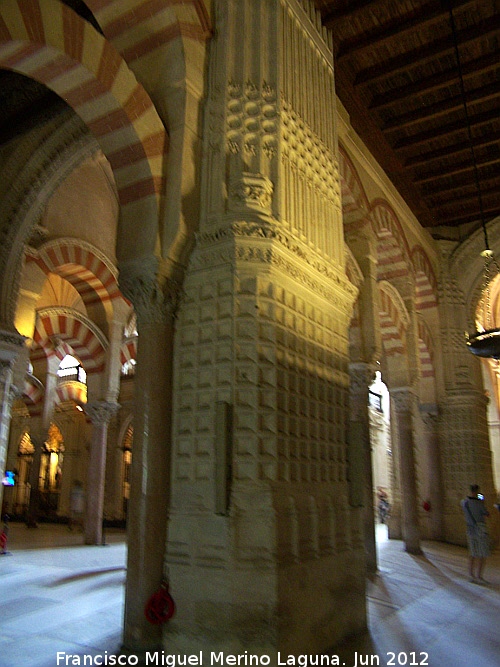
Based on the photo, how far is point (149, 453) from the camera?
327 centimetres

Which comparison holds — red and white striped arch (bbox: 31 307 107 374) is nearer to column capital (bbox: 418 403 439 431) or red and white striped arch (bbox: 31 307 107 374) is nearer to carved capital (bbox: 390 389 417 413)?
carved capital (bbox: 390 389 417 413)

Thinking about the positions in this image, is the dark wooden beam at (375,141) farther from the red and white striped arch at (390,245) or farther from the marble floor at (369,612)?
the marble floor at (369,612)

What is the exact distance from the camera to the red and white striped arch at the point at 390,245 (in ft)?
24.6

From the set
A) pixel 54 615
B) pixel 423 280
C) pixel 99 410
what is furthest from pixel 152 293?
pixel 423 280

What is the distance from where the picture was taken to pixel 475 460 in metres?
8.84

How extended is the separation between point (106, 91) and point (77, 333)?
6.26 m

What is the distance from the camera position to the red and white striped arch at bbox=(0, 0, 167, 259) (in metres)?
3.51

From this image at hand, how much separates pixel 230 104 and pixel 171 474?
263cm

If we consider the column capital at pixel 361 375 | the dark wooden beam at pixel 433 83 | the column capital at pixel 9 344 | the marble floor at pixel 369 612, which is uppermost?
the dark wooden beam at pixel 433 83

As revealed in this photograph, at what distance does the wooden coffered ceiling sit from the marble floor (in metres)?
4.50

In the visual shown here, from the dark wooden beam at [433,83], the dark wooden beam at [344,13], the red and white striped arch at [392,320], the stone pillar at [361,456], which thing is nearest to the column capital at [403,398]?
the red and white striped arch at [392,320]

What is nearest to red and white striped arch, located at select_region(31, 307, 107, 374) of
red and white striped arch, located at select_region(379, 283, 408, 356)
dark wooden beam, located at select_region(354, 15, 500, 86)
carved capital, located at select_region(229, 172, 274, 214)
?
red and white striped arch, located at select_region(379, 283, 408, 356)

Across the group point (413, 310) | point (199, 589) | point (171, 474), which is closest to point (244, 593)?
point (199, 589)

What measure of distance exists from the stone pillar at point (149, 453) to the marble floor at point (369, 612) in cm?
39
